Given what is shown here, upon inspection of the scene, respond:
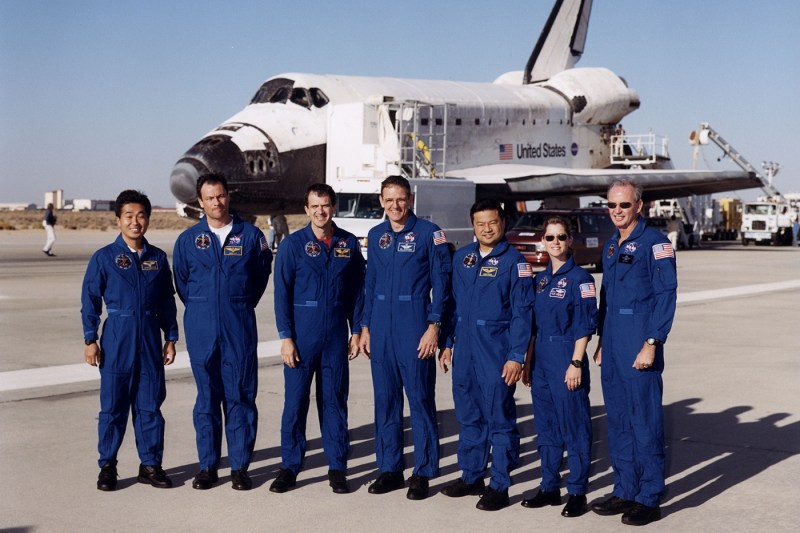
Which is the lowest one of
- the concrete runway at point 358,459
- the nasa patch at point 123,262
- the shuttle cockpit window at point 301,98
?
the concrete runway at point 358,459

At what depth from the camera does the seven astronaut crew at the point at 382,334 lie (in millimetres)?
5836

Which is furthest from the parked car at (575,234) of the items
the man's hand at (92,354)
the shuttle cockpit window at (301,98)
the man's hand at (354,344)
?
the man's hand at (92,354)

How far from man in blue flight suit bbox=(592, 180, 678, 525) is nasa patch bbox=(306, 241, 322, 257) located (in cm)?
178

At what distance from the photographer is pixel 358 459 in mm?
6902

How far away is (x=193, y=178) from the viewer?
75.0ft

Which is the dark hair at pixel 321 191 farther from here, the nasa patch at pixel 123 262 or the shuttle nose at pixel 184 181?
Result: the shuttle nose at pixel 184 181

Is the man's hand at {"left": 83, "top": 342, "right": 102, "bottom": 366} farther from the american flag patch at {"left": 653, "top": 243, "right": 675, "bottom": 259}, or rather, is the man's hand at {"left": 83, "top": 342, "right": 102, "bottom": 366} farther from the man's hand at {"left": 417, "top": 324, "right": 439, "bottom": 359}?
the american flag patch at {"left": 653, "top": 243, "right": 675, "bottom": 259}

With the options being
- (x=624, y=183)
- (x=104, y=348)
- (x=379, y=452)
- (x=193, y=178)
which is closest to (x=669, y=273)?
(x=624, y=183)

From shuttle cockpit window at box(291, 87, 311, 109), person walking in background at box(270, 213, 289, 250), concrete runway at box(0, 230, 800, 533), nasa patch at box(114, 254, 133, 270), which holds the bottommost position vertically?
concrete runway at box(0, 230, 800, 533)

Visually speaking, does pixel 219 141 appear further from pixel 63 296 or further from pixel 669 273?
pixel 669 273

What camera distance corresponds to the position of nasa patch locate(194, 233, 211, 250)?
6.13 metres

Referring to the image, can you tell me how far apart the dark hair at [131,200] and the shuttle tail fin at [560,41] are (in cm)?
3011

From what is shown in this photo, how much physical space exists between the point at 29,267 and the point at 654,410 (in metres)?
21.5

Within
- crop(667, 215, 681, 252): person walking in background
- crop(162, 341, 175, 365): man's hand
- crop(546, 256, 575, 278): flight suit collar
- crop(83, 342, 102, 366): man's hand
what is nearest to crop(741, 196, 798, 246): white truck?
crop(667, 215, 681, 252): person walking in background
